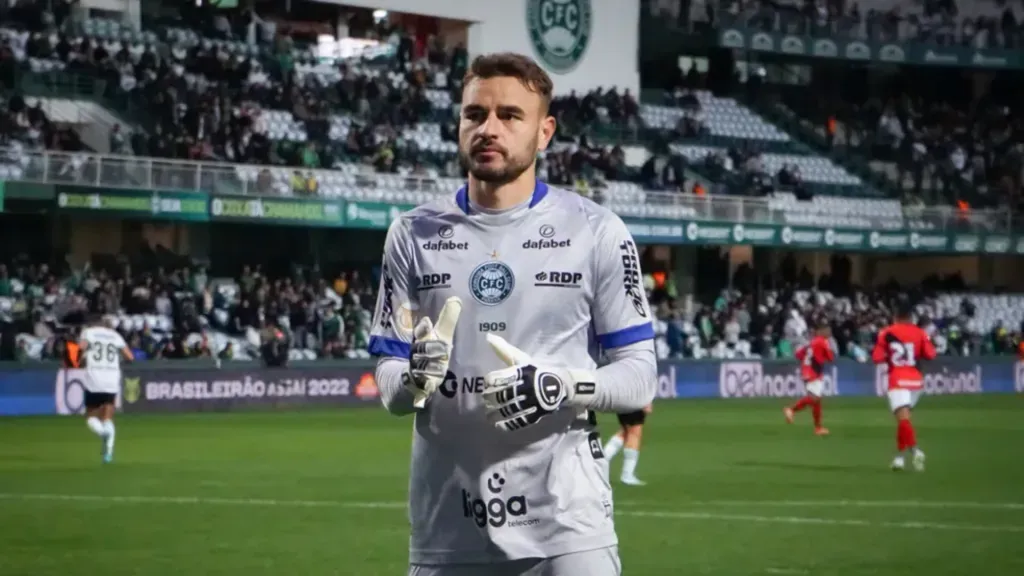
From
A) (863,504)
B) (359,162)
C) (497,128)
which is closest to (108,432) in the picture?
(863,504)

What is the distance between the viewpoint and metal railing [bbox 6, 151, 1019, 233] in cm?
3338

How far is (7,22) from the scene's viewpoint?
37969 millimetres

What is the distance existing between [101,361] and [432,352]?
18301mm

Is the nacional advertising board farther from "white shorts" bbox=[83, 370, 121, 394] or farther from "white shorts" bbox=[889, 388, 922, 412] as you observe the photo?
"white shorts" bbox=[83, 370, 121, 394]

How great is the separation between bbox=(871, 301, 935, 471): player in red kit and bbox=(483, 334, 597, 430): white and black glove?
1685 cm

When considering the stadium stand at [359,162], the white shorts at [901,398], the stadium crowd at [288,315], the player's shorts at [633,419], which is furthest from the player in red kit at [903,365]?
the stadium stand at [359,162]

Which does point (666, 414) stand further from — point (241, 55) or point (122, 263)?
point (241, 55)

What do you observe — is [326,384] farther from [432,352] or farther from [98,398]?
[432,352]

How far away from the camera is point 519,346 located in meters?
4.36

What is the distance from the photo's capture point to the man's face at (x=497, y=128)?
172 inches

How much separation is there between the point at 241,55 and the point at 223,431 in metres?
17.0

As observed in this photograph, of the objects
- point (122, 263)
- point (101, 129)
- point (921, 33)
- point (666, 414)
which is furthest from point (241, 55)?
point (921, 33)

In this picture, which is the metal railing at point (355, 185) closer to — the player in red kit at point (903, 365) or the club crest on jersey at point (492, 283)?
the player in red kit at point (903, 365)

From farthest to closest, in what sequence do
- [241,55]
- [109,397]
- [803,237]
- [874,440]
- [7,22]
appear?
[803,237] → [241,55] → [7,22] → [874,440] → [109,397]
